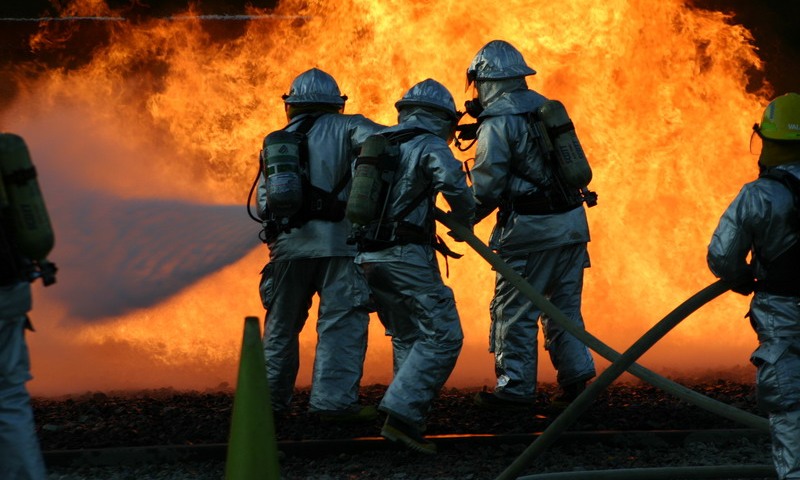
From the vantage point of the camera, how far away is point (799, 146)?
17.5ft

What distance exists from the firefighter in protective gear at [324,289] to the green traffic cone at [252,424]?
2480 millimetres

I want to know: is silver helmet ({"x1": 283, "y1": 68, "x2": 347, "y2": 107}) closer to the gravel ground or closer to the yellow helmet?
the gravel ground

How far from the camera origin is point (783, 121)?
5.36 m

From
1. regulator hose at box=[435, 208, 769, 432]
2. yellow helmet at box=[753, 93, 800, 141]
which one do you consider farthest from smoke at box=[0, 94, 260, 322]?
yellow helmet at box=[753, 93, 800, 141]

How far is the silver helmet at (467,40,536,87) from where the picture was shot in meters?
7.79

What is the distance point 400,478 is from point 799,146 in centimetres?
262

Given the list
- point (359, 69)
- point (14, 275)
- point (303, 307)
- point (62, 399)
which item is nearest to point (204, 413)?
point (303, 307)

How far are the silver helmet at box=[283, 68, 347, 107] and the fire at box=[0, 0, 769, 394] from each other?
2.35 meters

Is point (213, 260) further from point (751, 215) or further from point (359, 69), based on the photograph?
point (751, 215)

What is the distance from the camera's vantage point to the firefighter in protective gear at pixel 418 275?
6676mm

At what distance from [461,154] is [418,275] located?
4.29m

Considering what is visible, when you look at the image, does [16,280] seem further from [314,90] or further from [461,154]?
[461,154]

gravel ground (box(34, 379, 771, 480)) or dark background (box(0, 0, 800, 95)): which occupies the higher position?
dark background (box(0, 0, 800, 95))

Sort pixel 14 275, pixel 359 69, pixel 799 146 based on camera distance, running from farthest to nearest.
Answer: pixel 359 69, pixel 799 146, pixel 14 275
